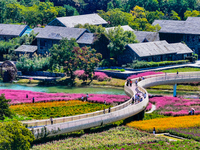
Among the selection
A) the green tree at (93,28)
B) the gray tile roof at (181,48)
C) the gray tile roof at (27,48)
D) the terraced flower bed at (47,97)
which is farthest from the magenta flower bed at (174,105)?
the gray tile roof at (27,48)

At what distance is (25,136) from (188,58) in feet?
232

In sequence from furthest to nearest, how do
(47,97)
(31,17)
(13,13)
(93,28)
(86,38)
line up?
1. (13,13)
2. (31,17)
3. (93,28)
4. (86,38)
5. (47,97)

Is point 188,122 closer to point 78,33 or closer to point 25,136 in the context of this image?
point 25,136

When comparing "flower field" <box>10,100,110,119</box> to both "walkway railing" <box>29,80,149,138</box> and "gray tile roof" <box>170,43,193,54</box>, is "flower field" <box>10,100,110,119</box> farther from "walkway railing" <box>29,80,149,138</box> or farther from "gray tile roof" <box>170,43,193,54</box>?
"gray tile roof" <box>170,43,193,54</box>

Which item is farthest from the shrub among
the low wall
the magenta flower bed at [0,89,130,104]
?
the magenta flower bed at [0,89,130,104]

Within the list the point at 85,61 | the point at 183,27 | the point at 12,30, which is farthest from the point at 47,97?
the point at 183,27

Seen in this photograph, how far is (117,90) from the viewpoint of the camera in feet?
285

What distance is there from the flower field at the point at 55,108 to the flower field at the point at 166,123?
8455 millimetres

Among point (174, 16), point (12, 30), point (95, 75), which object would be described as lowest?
point (95, 75)

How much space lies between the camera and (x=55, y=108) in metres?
62.6

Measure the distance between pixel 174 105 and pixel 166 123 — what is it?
12787 millimetres

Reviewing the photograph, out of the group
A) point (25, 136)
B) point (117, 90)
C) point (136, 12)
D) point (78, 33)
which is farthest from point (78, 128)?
point (136, 12)

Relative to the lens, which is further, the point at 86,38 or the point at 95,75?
the point at 86,38

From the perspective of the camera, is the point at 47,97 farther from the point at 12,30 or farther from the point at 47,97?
the point at 12,30
